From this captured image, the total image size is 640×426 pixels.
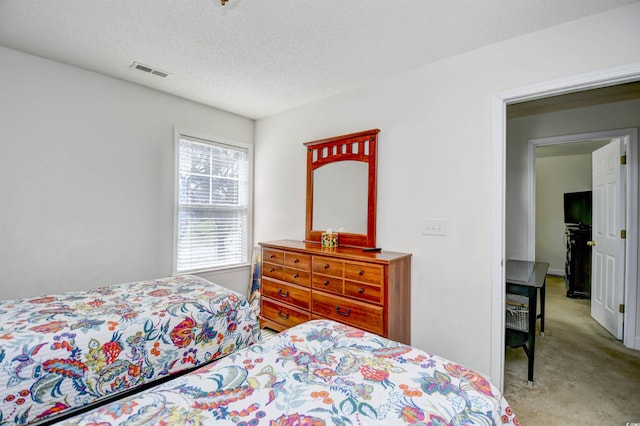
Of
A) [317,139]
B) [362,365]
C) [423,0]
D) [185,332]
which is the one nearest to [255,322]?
[185,332]

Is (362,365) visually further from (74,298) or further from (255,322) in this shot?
(74,298)

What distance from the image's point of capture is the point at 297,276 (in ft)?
9.54

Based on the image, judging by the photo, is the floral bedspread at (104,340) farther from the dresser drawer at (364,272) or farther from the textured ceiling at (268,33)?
the textured ceiling at (268,33)

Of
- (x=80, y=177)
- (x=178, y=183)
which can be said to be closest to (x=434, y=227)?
(x=178, y=183)

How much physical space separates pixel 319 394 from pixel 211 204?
10.0 feet

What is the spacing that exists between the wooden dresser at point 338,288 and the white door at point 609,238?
243cm

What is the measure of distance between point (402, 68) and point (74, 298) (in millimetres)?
3156

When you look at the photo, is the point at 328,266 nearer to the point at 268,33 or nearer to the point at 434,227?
the point at 434,227

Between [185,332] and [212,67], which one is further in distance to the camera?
[212,67]

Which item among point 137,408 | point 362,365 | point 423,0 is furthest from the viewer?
point 423,0

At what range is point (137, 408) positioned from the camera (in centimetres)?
90

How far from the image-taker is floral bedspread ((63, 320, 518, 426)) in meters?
0.86

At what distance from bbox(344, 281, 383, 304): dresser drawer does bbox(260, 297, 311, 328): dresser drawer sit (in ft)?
1.90

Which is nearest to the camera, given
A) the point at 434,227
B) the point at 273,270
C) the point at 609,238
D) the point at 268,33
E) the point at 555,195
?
the point at 268,33
